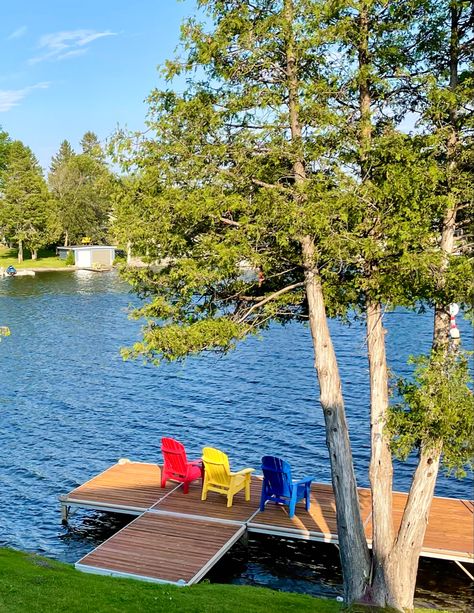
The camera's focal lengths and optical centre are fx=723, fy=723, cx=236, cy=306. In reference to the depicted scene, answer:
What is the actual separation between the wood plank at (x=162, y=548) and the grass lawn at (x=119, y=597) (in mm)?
1094

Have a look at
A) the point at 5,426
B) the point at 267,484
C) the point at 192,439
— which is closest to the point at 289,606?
the point at 267,484

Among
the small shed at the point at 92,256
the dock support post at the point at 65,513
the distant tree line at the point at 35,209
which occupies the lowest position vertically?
the dock support post at the point at 65,513

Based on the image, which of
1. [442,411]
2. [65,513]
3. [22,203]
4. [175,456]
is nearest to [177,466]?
[175,456]

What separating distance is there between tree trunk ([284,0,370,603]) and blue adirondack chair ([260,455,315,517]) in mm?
4639

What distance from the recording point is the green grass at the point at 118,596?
10.4m

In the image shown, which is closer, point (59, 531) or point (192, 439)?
point (59, 531)

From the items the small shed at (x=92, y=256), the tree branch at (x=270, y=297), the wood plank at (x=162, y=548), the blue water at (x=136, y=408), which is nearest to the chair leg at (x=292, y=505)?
the wood plank at (x=162, y=548)

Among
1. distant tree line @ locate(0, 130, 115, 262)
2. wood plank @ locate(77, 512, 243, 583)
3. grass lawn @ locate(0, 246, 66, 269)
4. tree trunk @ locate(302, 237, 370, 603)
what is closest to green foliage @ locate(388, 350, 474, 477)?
tree trunk @ locate(302, 237, 370, 603)

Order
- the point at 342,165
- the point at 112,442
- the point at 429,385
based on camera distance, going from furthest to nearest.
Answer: the point at 112,442 < the point at 342,165 < the point at 429,385

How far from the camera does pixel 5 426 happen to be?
2567 cm

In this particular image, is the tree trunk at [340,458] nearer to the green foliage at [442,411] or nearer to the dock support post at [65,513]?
the green foliage at [442,411]

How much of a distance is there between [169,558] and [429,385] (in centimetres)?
700

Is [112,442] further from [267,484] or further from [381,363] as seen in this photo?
[381,363]

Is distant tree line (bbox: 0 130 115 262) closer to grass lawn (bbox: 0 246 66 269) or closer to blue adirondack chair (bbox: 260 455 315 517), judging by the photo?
grass lawn (bbox: 0 246 66 269)
